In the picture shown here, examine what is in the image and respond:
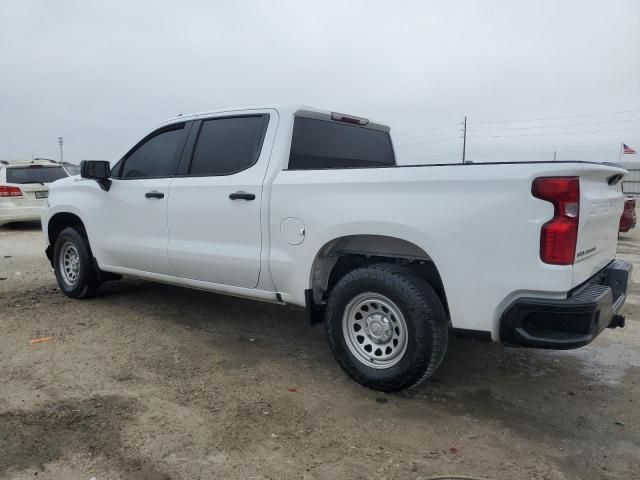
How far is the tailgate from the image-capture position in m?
2.88

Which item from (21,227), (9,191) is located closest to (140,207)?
(9,191)

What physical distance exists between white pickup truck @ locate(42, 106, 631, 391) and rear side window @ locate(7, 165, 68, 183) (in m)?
7.57

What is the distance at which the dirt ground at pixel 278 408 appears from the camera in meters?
2.69

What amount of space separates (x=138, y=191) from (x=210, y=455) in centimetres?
289

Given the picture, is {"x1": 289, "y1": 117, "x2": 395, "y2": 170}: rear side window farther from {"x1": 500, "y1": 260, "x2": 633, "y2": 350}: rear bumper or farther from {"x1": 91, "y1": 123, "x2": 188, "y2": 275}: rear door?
{"x1": 500, "y1": 260, "x2": 633, "y2": 350}: rear bumper

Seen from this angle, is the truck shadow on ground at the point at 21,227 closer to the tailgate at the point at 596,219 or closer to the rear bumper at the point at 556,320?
the rear bumper at the point at 556,320

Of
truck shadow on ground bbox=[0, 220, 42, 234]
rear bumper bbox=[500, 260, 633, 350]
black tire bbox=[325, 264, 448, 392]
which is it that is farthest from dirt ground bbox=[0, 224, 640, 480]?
truck shadow on ground bbox=[0, 220, 42, 234]

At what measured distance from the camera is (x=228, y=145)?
4.37m

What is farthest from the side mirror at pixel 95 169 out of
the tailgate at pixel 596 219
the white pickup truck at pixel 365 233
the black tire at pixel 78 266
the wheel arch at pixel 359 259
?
the tailgate at pixel 596 219

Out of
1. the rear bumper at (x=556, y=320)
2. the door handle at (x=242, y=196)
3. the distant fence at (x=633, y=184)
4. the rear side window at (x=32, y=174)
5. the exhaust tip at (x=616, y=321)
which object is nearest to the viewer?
the rear bumper at (x=556, y=320)

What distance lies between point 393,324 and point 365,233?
62cm

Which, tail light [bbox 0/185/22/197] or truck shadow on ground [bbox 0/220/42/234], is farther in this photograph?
truck shadow on ground [bbox 0/220/42/234]

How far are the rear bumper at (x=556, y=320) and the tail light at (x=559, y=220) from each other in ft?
0.77

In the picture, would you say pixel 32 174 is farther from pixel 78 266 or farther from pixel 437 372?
pixel 437 372
